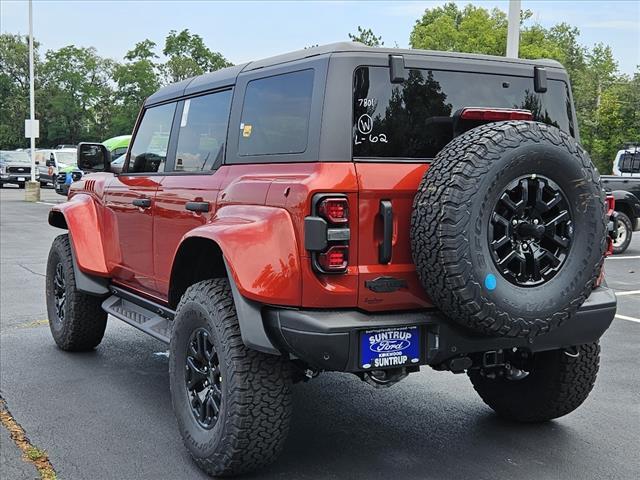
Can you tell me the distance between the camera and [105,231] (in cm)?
560

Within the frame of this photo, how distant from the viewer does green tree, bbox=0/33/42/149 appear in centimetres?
6606

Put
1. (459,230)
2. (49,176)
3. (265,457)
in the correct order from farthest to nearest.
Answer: (49,176)
(265,457)
(459,230)

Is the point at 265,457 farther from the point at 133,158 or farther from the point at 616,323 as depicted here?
the point at 616,323

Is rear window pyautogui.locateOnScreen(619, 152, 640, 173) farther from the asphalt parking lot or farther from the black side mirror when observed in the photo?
the black side mirror

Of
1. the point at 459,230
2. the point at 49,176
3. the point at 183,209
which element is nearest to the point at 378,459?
the point at 459,230

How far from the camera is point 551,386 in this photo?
4281mm

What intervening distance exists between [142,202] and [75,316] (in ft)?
4.98

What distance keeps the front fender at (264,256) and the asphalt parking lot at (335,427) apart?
3.35ft

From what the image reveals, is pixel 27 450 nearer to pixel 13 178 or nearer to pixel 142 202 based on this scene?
pixel 142 202

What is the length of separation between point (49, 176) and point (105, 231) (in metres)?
31.8

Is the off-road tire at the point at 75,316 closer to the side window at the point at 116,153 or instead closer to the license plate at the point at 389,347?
the side window at the point at 116,153

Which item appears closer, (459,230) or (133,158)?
(459,230)

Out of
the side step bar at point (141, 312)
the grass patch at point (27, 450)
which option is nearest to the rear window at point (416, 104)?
the side step bar at point (141, 312)

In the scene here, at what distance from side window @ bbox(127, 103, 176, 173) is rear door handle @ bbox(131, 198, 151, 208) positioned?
0.76ft
